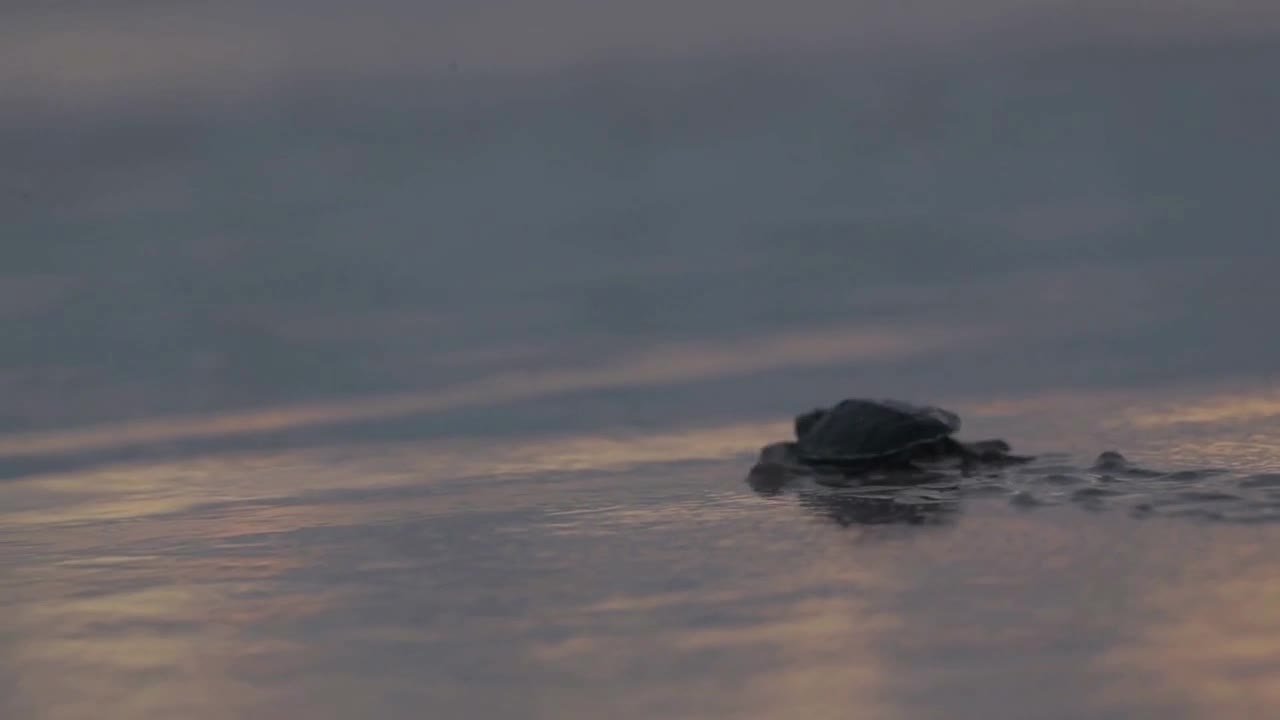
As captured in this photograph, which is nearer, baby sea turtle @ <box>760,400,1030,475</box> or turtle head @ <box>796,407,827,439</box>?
baby sea turtle @ <box>760,400,1030,475</box>

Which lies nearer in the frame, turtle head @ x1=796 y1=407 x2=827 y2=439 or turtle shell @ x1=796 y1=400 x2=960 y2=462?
turtle shell @ x1=796 y1=400 x2=960 y2=462

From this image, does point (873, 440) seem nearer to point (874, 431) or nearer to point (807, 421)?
point (874, 431)

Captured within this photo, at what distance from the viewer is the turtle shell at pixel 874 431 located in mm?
7477

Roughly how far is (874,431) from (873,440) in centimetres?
4

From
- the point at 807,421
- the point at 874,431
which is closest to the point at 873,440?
the point at 874,431

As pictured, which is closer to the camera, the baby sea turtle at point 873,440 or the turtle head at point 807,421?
the baby sea turtle at point 873,440

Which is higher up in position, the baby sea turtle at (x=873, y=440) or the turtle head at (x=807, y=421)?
the turtle head at (x=807, y=421)

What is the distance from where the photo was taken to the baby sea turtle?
24.4ft

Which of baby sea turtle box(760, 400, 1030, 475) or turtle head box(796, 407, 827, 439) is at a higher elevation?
turtle head box(796, 407, 827, 439)

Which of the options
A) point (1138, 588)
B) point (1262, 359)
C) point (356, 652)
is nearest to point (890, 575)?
point (1138, 588)

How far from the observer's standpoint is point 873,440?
297 inches

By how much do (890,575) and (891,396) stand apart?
3612mm

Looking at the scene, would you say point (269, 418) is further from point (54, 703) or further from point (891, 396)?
point (54, 703)

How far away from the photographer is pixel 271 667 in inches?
179
